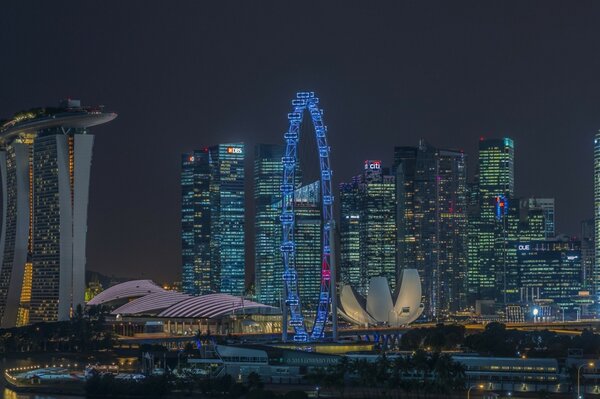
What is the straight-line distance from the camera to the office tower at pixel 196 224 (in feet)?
566

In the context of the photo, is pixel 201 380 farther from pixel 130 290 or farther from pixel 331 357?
Answer: pixel 130 290

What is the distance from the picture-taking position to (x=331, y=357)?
8088 cm

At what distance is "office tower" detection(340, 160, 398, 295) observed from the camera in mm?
166000

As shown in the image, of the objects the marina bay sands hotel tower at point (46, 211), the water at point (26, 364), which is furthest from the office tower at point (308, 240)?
the marina bay sands hotel tower at point (46, 211)

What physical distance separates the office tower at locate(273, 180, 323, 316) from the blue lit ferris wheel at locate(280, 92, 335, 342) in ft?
3.97

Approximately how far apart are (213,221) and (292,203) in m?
87.1

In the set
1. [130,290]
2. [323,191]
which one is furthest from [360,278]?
[323,191]

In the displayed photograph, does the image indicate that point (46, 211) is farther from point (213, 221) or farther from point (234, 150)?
point (234, 150)

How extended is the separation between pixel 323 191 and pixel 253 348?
10.8 m

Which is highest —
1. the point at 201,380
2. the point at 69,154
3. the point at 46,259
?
the point at 69,154

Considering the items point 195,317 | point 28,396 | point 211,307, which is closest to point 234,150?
point 211,307

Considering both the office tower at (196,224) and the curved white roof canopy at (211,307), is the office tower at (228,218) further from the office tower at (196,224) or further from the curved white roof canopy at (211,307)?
the curved white roof canopy at (211,307)

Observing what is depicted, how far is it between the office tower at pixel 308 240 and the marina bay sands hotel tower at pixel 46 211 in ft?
60.1

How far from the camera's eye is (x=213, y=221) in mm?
173750
